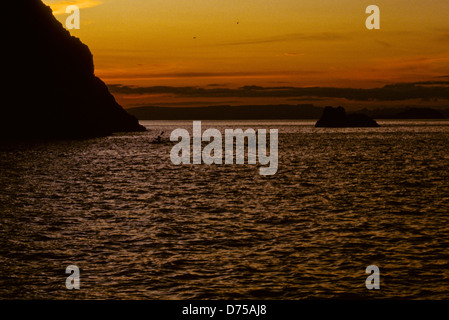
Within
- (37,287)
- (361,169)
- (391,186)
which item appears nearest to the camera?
(37,287)

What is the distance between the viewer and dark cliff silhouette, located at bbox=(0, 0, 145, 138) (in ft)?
537

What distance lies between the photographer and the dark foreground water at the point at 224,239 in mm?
18297

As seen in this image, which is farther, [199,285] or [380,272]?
[380,272]

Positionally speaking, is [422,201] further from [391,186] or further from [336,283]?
[336,283]

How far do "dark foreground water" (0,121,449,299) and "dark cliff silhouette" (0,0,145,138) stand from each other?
121m

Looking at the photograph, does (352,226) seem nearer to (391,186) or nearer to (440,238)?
(440,238)

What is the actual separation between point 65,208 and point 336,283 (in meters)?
22.3

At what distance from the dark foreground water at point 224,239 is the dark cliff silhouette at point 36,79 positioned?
398 ft

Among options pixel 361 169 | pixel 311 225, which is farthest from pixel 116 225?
pixel 361 169

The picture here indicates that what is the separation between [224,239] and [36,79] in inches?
6408

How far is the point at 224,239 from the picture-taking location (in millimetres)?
25609

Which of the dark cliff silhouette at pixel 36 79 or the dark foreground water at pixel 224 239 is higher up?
the dark cliff silhouette at pixel 36 79

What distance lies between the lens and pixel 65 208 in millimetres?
35656
